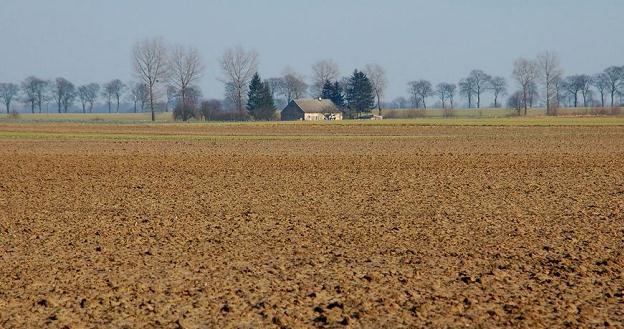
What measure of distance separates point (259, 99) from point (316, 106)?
9.20m

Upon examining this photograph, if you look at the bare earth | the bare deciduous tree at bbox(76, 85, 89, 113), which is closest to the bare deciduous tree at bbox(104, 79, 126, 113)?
the bare deciduous tree at bbox(76, 85, 89, 113)

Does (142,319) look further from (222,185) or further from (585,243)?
(222,185)

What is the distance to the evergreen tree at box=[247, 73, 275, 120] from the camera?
108250 mm

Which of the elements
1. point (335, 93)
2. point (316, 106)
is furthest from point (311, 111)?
point (335, 93)

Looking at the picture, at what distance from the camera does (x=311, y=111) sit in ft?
384

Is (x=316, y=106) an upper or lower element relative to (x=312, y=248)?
upper

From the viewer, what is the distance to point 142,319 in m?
7.95

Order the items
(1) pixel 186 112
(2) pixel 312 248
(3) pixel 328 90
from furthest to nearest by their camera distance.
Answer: (3) pixel 328 90 < (1) pixel 186 112 < (2) pixel 312 248

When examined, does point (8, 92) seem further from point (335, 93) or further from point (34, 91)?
point (335, 93)

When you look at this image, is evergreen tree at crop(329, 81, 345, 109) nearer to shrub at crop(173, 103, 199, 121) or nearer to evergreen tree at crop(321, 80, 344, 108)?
evergreen tree at crop(321, 80, 344, 108)

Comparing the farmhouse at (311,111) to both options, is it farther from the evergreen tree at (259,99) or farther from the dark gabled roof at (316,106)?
the evergreen tree at (259,99)

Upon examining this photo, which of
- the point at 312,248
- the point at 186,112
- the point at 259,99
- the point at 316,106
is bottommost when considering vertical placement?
the point at 312,248

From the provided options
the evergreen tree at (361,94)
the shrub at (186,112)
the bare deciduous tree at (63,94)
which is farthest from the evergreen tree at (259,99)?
the bare deciduous tree at (63,94)

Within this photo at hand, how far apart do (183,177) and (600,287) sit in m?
14.8
